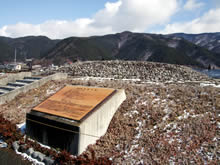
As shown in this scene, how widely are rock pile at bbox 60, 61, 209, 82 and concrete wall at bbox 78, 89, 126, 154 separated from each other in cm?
675

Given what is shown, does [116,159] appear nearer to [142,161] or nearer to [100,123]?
[142,161]

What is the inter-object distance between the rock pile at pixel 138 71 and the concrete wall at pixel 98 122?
675cm

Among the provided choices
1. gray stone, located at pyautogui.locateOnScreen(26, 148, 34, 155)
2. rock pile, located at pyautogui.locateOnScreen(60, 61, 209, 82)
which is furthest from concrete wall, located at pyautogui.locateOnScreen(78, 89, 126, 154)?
rock pile, located at pyautogui.locateOnScreen(60, 61, 209, 82)

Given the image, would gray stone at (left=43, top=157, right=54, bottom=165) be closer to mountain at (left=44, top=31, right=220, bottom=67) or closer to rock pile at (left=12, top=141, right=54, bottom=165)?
rock pile at (left=12, top=141, right=54, bottom=165)

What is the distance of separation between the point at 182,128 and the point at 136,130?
1.59 metres

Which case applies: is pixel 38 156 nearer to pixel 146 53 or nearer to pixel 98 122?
pixel 98 122

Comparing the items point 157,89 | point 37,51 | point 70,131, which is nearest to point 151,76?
point 157,89

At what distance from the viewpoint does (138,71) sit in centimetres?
1554

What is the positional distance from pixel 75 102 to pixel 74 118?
1201 mm

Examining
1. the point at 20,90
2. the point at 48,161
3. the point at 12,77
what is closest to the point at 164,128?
the point at 48,161

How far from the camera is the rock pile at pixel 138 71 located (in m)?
13.9

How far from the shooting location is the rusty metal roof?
632 centimetres

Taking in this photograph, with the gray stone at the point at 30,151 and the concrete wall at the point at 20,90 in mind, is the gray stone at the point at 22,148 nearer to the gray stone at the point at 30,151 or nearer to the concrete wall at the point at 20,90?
the gray stone at the point at 30,151

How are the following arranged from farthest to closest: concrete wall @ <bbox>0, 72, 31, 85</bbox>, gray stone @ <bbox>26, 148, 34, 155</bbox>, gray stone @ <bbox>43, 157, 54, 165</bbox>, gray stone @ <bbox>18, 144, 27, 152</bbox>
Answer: concrete wall @ <bbox>0, 72, 31, 85</bbox> < gray stone @ <bbox>18, 144, 27, 152</bbox> < gray stone @ <bbox>26, 148, 34, 155</bbox> < gray stone @ <bbox>43, 157, 54, 165</bbox>
